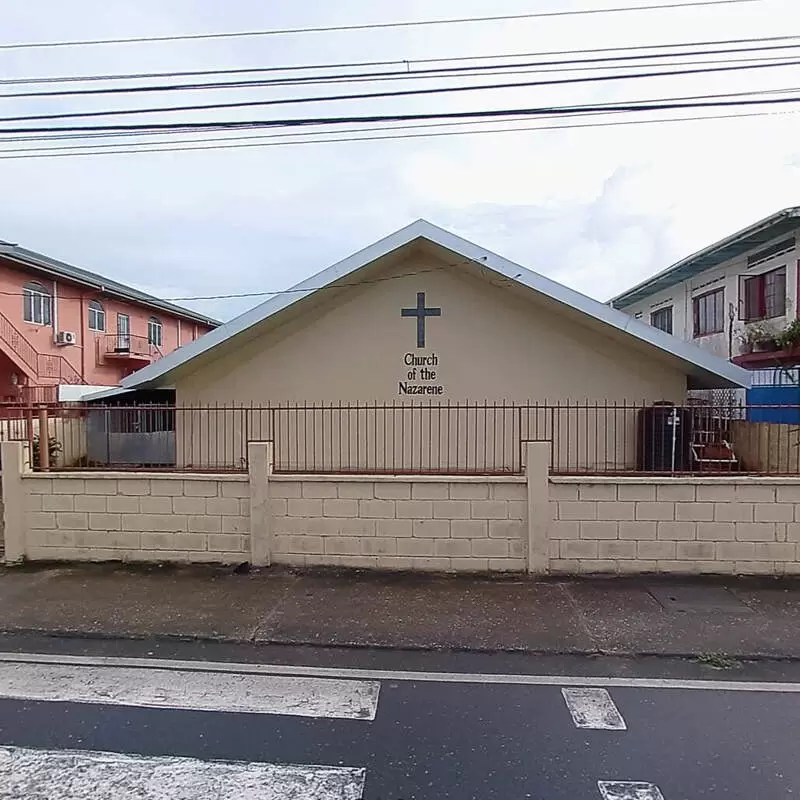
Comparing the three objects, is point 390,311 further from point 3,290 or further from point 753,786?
point 3,290

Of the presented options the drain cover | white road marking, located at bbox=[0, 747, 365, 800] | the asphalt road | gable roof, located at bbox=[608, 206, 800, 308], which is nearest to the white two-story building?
gable roof, located at bbox=[608, 206, 800, 308]

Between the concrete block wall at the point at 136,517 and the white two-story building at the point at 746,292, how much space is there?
39.0 ft

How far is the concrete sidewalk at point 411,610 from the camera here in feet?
18.2

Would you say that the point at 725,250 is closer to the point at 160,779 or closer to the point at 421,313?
the point at 421,313

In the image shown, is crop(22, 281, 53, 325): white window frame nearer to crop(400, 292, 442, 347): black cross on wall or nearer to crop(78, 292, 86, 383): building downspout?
crop(78, 292, 86, 383): building downspout

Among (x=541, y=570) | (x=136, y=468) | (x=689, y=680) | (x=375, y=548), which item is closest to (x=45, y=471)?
(x=136, y=468)

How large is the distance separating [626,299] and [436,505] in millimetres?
25778

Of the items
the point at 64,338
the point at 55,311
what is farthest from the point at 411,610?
the point at 55,311

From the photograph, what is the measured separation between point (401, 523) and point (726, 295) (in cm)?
1825

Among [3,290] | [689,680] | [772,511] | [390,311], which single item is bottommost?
[689,680]

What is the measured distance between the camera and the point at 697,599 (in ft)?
21.5

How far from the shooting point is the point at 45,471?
26.9 feet

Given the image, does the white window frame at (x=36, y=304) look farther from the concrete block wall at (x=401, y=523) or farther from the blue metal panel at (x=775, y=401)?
the blue metal panel at (x=775, y=401)

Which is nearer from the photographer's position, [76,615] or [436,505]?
[76,615]
